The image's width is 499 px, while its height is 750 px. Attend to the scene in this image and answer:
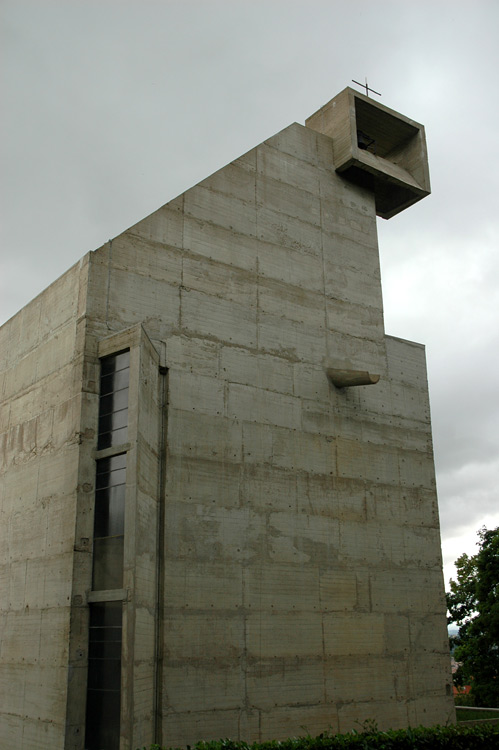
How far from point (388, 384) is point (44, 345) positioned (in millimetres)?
9089

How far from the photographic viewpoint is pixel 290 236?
58.0ft

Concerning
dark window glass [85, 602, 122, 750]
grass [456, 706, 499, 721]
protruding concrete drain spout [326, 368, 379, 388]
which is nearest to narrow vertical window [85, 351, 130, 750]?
dark window glass [85, 602, 122, 750]

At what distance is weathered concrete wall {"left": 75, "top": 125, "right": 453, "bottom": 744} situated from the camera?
13.4 meters

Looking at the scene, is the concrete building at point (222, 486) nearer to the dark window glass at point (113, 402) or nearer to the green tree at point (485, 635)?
the dark window glass at point (113, 402)

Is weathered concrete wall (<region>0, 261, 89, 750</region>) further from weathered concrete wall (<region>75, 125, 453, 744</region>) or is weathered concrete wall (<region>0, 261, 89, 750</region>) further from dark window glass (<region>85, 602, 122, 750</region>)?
weathered concrete wall (<region>75, 125, 453, 744</region>)

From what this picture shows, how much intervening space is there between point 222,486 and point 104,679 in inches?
174

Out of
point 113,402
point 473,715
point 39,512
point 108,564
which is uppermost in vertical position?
point 113,402

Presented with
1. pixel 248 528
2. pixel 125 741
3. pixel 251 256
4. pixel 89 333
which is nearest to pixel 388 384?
pixel 251 256

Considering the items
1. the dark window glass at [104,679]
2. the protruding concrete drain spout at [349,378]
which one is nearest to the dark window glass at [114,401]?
the dark window glass at [104,679]

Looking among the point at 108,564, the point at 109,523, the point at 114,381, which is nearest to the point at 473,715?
the point at 108,564

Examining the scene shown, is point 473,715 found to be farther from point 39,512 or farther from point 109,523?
point 39,512

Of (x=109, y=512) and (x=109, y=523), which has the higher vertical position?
(x=109, y=512)

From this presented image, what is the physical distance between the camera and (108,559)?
12102 millimetres

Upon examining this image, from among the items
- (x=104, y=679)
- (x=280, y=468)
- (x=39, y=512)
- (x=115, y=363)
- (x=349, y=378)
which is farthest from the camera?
(x=349, y=378)
